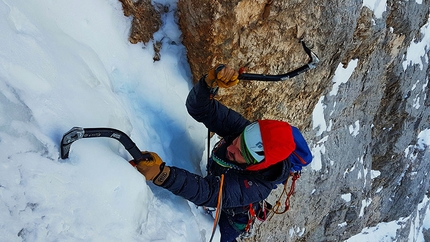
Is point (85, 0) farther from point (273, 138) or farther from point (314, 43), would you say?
point (314, 43)

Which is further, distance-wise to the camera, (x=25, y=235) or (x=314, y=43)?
(x=314, y=43)

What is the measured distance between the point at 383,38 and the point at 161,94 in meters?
4.31

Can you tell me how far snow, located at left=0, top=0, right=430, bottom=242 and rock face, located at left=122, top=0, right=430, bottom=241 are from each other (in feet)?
2.22

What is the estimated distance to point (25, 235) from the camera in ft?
5.68

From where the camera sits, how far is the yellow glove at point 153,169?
2.40m

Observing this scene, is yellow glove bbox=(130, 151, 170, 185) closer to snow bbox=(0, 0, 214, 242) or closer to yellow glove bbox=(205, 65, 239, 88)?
snow bbox=(0, 0, 214, 242)

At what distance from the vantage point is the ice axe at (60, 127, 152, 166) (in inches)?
76.2

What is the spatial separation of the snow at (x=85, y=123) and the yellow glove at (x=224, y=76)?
0.75 m

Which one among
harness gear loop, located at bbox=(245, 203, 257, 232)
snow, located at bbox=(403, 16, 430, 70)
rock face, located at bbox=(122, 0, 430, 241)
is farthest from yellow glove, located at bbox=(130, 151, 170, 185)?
snow, located at bbox=(403, 16, 430, 70)

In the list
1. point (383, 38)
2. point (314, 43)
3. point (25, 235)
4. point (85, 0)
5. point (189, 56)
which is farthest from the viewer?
point (383, 38)

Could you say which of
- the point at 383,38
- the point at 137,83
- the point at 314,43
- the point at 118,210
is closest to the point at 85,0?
the point at 137,83

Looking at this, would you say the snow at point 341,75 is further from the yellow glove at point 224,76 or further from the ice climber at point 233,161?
the yellow glove at point 224,76

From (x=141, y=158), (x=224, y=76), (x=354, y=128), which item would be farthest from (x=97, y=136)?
(x=354, y=128)

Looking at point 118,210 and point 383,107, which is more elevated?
point 383,107
